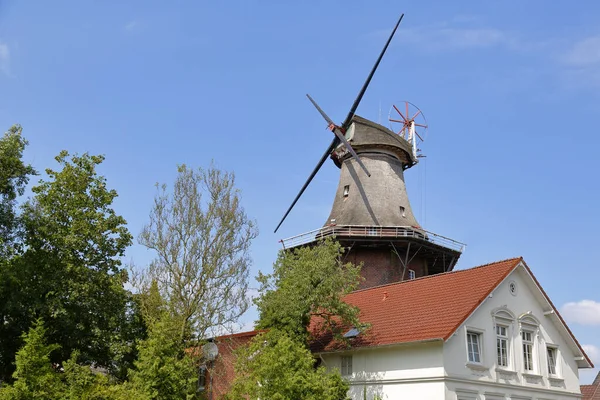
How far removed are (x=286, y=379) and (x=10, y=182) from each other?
46.9ft

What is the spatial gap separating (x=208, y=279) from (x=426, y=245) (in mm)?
16496

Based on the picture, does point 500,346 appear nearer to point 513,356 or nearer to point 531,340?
point 513,356

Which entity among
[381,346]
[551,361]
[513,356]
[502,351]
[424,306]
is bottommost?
[381,346]

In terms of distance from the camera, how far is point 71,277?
2627 centimetres

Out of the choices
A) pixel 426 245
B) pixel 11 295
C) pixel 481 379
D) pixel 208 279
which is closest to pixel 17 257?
pixel 11 295

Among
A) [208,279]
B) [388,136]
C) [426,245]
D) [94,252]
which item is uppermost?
[388,136]

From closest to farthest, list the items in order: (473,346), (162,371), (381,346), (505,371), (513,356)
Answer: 1. (162,371)
2. (381,346)
3. (473,346)
4. (505,371)
5. (513,356)

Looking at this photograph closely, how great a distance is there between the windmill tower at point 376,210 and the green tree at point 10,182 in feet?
53.7

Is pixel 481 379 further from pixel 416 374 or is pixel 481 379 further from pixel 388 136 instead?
pixel 388 136

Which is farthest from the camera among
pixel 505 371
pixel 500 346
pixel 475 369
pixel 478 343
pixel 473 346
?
pixel 500 346

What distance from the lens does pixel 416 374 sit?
21.8m

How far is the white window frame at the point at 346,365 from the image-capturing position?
79.8ft

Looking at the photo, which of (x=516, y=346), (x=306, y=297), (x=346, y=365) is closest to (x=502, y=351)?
(x=516, y=346)

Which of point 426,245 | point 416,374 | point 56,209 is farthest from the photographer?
point 426,245
